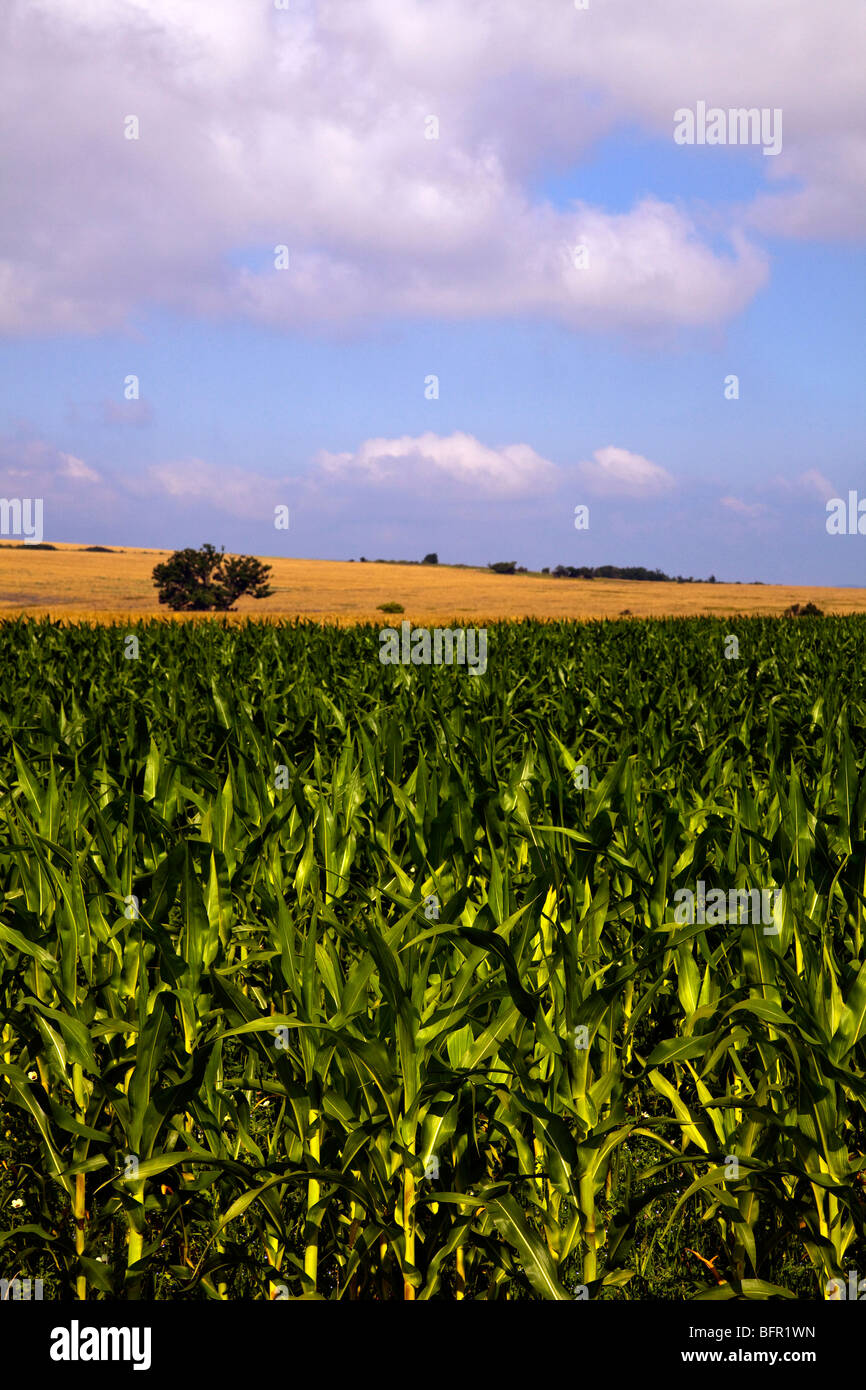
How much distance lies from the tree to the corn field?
5559cm

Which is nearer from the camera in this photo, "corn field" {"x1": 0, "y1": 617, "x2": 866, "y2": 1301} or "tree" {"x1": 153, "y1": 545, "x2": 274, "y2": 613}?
"corn field" {"x1": 0, "y1": 617, "x2": 866, "y2": 1301}

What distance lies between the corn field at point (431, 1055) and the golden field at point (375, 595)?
135 feet

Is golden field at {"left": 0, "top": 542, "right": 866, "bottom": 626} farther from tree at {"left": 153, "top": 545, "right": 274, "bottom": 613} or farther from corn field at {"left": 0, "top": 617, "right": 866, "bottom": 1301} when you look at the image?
corn field at {"left": 0, "top": 617, "right": 866, "bottom": 1301}

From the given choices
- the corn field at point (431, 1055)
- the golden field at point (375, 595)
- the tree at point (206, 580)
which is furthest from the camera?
the tree at point (206, 580)

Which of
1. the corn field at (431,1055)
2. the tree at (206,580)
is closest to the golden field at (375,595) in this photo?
the tree at (206,580)

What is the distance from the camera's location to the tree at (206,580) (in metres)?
58.8

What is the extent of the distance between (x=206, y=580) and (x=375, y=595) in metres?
12.1

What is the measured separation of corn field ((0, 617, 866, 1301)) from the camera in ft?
7.91

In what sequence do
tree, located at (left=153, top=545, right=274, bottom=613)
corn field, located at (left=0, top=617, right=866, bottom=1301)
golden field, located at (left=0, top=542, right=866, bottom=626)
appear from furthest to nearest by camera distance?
1. tree, located at (left=153, top=545, right=274, bottom=613)
2. golden field, located at (left=0, top=542, right=866, bottom=626)
3. corn field, located at (left=0, top=617, right=866, bottom=1301)

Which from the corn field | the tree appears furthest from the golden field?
the corn field

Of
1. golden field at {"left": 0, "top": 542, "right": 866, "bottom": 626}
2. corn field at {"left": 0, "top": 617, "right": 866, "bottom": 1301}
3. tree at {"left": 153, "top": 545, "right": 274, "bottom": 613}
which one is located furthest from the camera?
tree at {"left": 153, "top": 545, "right": 274, "bottom": 613}

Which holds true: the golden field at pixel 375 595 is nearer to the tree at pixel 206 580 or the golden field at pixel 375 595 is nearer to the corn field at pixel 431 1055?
the tree at pixel 206 580
